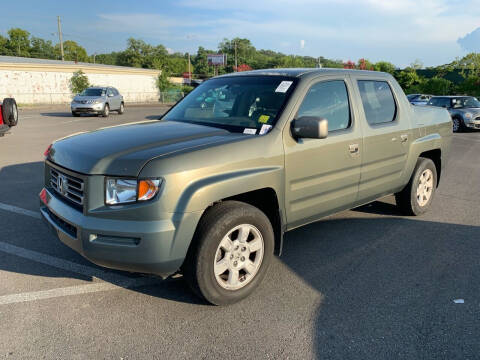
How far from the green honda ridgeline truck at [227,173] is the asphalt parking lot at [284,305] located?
13.5 inches

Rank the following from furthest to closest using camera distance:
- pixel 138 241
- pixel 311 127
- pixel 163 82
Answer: pixel 163 82
pixel 311 127
pixel 138 241

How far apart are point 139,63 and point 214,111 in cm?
9078

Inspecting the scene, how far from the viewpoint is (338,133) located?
158 inches

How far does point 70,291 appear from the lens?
11.2 feet

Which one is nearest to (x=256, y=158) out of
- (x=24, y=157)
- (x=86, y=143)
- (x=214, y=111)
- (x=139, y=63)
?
(x=214, y=111)

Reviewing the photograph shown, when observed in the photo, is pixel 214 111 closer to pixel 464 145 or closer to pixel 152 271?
pixel 152 271

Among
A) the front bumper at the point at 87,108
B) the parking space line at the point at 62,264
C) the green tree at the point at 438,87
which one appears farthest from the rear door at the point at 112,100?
the green tree at the point at 438,87

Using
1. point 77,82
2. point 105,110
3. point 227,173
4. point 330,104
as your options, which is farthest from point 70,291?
point 77,82

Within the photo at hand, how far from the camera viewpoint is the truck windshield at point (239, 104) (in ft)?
12.2

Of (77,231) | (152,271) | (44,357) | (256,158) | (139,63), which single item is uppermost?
(139,63)

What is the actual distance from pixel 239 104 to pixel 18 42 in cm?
10543

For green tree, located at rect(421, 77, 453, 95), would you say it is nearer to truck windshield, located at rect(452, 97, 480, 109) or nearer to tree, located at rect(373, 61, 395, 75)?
tree, located at rect(373, 61, 395, 75)

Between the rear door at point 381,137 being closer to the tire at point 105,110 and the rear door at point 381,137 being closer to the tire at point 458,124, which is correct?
the tire at point 458,124

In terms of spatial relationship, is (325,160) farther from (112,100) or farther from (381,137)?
(112,100)
